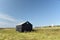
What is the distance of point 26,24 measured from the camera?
58562mm

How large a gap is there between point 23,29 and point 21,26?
1690 mm

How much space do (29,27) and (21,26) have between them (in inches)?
158

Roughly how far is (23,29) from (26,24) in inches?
108

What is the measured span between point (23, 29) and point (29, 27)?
3.19 m

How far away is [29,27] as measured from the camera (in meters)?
59.3

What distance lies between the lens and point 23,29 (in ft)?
190

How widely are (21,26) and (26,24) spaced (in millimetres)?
2564

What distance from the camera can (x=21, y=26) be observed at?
5791cm
